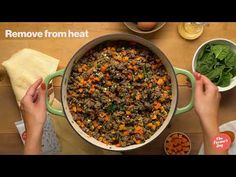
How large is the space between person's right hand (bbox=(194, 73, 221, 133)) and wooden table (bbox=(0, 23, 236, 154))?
8cm

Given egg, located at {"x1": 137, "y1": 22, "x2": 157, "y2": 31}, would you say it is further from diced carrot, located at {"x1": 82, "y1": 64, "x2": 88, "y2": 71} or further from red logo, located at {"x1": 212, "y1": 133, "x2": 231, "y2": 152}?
red logo, located at {"x1": 212, "y1": 133, "x2": 231, "y2": 152}

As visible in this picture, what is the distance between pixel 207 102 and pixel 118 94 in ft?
0.78

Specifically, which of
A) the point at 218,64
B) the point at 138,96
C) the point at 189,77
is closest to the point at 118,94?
the point at 138,96

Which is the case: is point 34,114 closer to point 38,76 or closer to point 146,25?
point 38,76

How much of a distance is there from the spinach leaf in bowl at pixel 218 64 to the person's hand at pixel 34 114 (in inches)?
17.4

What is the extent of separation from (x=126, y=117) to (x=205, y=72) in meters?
0.26

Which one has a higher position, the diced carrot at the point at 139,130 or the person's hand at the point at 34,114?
the person's hand at the point at 34,114

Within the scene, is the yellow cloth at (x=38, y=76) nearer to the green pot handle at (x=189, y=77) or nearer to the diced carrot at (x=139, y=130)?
the diced carrot at (x=139, y=130)

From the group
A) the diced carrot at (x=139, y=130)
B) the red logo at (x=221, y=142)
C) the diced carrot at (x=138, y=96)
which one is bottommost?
the red logo at (x=221, y=142)

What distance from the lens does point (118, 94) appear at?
1.19 m

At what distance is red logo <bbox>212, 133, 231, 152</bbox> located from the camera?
4.01 feet

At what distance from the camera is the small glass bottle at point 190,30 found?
1.27 metres

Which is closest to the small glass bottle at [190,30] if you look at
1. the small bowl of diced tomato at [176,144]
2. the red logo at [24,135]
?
the small bowl of diced tomato at [176,144]

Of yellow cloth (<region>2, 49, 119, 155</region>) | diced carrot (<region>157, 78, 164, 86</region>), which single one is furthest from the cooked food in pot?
yellow cloth (<region>2, 49, 119, 155</region>)
